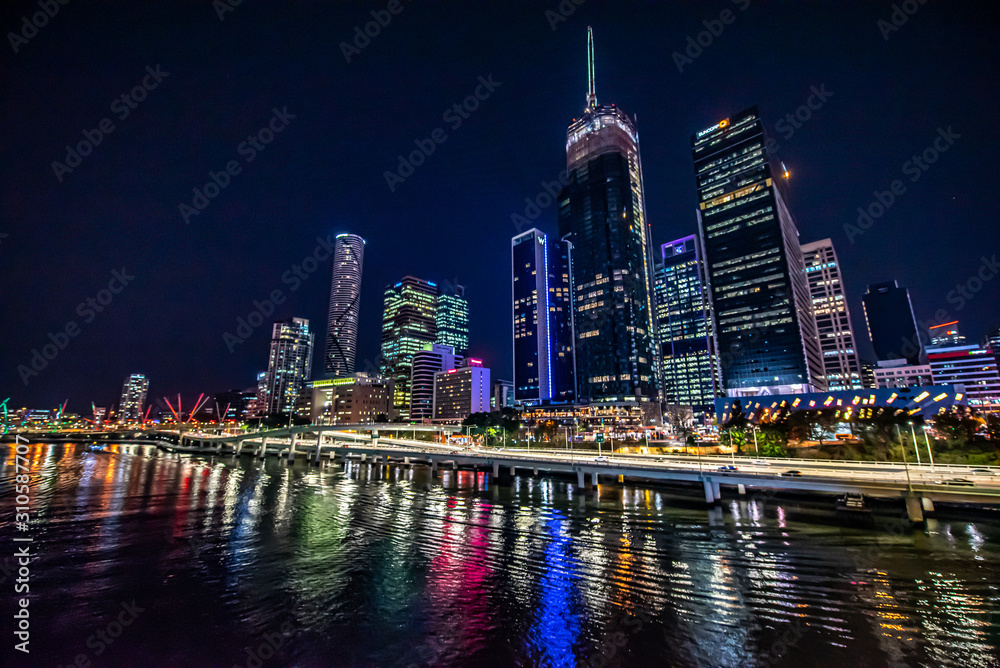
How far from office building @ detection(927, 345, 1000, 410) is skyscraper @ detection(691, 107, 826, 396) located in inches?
2142

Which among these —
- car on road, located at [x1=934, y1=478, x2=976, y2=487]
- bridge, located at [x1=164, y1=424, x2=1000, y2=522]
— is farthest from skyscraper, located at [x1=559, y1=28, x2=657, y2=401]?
car on road, located at [x1=934, y1=478, x2=976, y2=487]

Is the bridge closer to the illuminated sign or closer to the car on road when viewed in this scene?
the car on road

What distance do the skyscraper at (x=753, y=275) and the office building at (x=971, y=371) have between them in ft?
179

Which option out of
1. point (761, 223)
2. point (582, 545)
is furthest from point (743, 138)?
point (582, 545)

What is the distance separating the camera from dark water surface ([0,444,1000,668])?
15.3 metres

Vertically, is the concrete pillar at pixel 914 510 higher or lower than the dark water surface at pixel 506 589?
higher

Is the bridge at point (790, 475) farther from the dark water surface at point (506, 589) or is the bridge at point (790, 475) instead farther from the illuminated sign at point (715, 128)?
the illuminated sign at point (715, 128)

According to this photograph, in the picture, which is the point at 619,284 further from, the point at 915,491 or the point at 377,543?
the point at 377,543

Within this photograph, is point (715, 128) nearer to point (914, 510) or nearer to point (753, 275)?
point (753, 275)

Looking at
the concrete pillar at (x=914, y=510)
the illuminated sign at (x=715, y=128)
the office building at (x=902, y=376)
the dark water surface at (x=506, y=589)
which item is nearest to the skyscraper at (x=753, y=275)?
the illuminated sign at (x=715, y=128)

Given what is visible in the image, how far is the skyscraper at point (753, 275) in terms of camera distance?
15088cm

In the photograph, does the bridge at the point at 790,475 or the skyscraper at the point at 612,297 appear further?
the skyscraper at the point at 612,297

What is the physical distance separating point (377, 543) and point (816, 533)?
109 ft

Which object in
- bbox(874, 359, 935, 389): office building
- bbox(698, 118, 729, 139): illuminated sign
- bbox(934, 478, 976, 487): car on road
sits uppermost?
bbox(698, 118, 729, 139): illuminated sign
